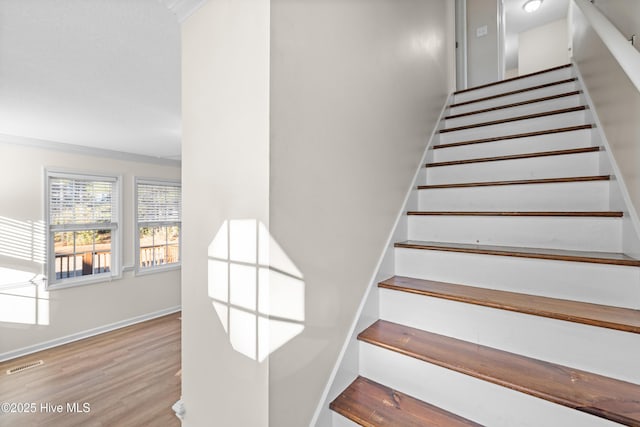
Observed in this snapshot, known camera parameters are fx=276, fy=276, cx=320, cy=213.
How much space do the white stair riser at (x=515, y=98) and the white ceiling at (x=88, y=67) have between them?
95.8 inches

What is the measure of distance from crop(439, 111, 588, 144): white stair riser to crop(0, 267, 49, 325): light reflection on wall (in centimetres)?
493

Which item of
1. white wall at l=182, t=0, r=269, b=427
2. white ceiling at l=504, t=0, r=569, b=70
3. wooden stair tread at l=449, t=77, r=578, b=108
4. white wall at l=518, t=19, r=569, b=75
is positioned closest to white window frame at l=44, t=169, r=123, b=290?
white wall at l=182, t=0, r=269, b=427

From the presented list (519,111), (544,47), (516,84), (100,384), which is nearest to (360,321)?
(519,111)

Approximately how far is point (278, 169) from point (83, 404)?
10.5 feet

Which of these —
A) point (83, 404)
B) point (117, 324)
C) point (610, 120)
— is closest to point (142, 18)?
point (610, 120)

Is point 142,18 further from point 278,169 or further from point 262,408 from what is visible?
point 262,408

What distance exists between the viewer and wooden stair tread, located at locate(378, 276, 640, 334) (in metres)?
0.91

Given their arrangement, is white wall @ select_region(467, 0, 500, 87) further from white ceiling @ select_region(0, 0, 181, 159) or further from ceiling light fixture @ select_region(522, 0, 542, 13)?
white ceiling @ select_region(0, 0, 181, 159)

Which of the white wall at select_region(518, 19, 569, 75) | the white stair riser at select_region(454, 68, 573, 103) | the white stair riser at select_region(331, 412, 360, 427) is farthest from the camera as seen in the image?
the white wall at select_region(518, 19, 569, 75)

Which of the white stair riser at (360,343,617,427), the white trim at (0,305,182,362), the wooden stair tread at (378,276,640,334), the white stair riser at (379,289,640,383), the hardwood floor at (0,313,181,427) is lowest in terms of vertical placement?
the hardwood floor at (0,313,181,427)

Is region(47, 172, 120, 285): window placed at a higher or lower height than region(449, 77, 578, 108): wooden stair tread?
lower

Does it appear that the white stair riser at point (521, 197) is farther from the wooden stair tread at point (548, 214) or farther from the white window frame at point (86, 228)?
the white window frame at point (86, 228)

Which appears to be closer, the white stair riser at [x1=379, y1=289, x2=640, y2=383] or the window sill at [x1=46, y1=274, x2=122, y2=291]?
the white stair riser at [x1=379, y1=289, x2=640, y2=383]


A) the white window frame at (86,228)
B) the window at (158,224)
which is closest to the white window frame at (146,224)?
the window at (158,224)
